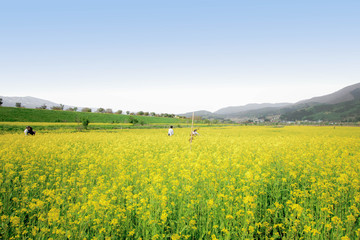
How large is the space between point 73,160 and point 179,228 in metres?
7.94

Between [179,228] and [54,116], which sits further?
[54,116]

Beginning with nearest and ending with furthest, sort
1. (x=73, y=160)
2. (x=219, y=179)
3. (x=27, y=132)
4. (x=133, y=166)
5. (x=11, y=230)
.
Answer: (x=11, y=230), (x=219, y=179), (x=133, y=166), (x=73, y=160), (x=27, y=132)

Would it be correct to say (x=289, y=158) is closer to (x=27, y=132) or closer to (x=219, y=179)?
(x=219, y=179)

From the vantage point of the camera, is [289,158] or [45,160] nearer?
[45,160]

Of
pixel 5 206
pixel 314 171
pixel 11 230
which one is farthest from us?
pixel 314 171

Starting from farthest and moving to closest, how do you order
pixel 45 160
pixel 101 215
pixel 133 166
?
pixel 45 160 → pixel 133 166 → pixel 101 215

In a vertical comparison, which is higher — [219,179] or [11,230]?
[219,179]

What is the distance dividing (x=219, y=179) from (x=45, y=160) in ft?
27.6

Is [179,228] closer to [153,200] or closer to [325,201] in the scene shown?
[153,200]

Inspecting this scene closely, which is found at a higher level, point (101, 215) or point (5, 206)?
point (101, 215)

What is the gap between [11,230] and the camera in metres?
4.09

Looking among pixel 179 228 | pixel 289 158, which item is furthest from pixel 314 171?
pixel 179 228

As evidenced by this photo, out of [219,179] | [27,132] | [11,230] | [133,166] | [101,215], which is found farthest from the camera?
[27,132]

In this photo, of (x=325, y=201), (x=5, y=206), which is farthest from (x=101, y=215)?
(x=325, y=201)
